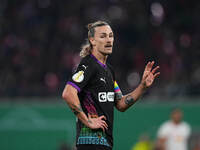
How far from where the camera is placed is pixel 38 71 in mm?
16328

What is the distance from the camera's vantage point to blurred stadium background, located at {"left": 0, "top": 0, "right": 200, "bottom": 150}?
14289 mm

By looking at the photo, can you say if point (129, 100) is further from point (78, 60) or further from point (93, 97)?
point (78, 60)

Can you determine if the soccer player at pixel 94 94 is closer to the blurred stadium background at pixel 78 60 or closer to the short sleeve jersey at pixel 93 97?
the short sleeve jersey at pixel 93 97

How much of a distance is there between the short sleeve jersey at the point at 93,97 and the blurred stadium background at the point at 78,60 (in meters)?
7.78

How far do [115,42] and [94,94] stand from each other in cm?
1066

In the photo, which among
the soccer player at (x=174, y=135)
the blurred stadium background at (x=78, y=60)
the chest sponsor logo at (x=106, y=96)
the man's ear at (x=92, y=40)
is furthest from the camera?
the blurred stadium background at (x=78, y=60)

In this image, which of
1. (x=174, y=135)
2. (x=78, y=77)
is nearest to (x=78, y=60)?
(x=174, y=135)

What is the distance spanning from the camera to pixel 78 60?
16297 millimetres

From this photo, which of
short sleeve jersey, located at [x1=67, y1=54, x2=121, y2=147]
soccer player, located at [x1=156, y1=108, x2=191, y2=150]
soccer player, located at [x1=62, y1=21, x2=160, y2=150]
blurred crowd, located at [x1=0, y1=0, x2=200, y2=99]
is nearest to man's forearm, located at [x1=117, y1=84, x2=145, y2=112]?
soccer player, located at [x1=62, y1=21, x2=160, y2=150]

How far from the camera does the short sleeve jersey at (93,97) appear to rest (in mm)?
5512

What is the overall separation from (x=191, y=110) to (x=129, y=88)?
1750mm

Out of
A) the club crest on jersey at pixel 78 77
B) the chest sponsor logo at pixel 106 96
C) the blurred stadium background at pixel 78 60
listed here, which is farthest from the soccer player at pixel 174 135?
the club crest on jersey at pixel 78 77

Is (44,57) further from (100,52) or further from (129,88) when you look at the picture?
(100,52)

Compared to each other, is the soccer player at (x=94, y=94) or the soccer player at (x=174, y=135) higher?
the soccer player at (x=94, y=94)
